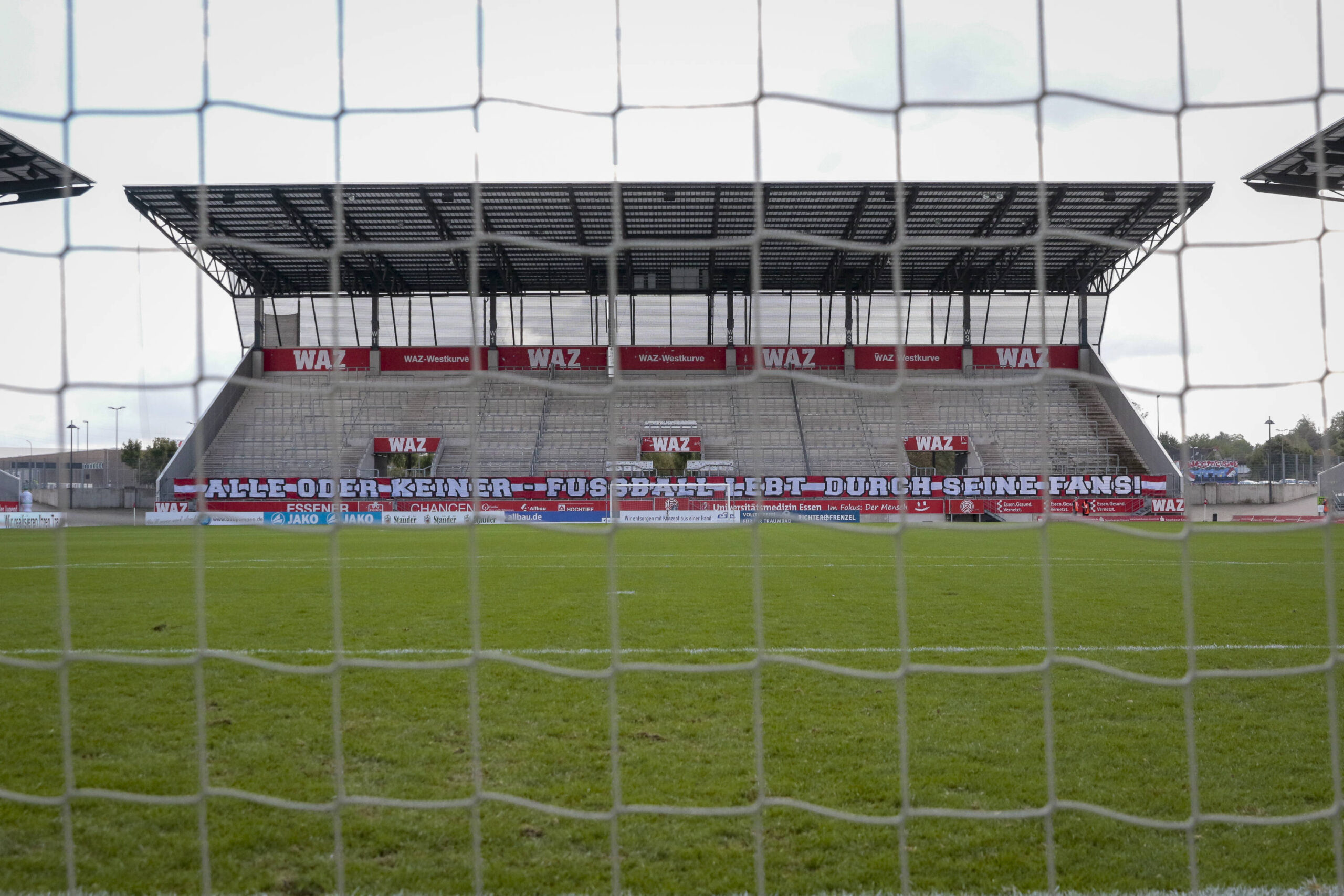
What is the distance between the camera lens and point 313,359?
29.8ft

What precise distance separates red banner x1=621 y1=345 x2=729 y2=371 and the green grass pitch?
12.1 metres

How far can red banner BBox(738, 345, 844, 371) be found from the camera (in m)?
21.2

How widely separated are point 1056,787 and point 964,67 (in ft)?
7.06

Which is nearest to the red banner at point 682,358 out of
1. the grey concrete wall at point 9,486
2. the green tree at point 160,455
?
the green tree at point 160,455

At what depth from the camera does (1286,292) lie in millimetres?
2928

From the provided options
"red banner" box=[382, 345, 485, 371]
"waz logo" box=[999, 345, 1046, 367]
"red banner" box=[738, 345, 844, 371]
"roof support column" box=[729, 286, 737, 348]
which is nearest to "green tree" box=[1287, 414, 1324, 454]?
"red banner" box=[382, 345, 485, 371]

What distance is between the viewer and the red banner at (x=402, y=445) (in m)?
11.5

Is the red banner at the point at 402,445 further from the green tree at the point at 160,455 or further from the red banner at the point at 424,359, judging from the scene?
the green tree at the point at 160,455

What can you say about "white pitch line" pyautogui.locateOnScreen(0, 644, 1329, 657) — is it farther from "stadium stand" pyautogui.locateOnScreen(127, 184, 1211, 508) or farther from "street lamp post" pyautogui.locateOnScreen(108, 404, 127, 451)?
"street lamp post" pyautogui.locateOnScreen(108, 404, 127, 451)

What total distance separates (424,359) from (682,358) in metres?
6.17

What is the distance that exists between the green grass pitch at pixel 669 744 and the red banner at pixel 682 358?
39.7 ft

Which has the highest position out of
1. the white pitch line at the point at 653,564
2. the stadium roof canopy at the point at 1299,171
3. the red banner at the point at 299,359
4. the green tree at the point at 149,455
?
the red banner at the point at 299,359

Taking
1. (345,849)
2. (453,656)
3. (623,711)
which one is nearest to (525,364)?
(453,656)

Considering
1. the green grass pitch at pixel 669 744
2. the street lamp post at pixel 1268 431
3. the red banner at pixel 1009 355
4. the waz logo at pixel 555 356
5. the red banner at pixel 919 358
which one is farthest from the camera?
the red banner at pixel 1009 355
